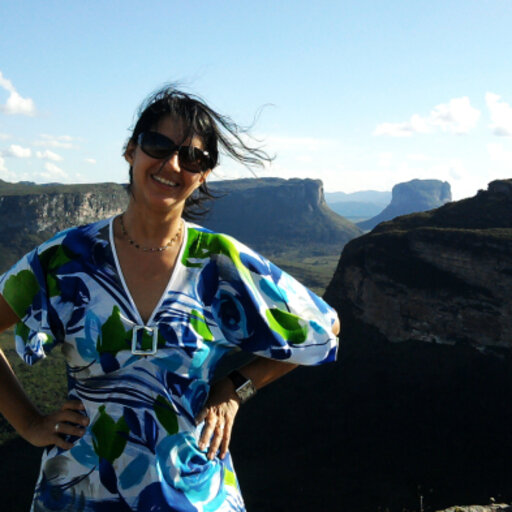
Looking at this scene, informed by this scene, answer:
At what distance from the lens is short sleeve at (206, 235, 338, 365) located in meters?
2.42

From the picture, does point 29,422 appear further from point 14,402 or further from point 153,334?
point 153,334

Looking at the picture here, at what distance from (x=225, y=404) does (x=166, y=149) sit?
1.23 meters

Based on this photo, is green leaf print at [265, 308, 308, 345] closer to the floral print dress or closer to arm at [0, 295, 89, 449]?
the floral print dress

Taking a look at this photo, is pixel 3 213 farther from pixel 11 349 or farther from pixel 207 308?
pixel 207 308

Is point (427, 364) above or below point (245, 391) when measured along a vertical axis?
below

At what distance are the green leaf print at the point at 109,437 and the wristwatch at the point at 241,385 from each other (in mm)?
586

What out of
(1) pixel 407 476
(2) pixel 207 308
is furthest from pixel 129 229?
(1) pixel 407 476

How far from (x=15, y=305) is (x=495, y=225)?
58.0 m

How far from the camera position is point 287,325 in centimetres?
249

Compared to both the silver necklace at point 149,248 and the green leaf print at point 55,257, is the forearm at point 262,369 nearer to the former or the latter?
the silver necklace at point 149,248

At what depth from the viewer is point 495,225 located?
54094mm

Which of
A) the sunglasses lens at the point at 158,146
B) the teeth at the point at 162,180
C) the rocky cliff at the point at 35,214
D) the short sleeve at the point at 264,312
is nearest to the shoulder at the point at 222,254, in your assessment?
the short sleeve at the point at 264,312

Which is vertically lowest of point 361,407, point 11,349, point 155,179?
point 11,349

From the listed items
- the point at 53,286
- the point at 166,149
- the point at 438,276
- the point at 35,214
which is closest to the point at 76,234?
the point at 53,286
